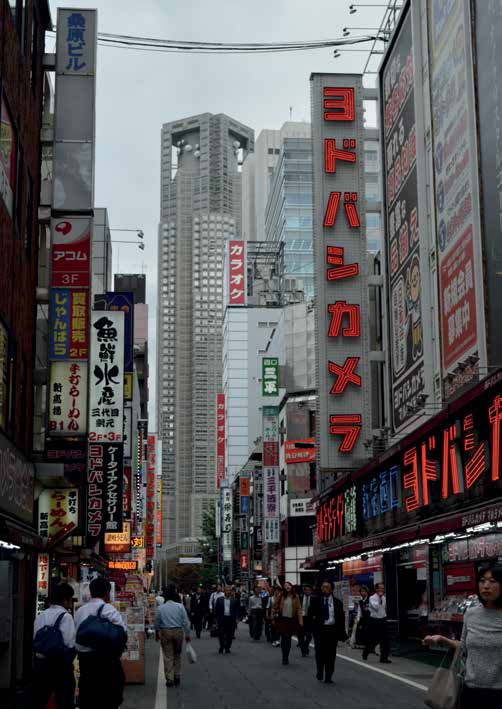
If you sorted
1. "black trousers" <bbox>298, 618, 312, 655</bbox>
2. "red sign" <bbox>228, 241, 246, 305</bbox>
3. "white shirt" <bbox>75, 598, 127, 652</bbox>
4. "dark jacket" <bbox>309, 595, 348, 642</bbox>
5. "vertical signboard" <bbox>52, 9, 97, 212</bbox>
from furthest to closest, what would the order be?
"red sign" <bbox>228, 241, 246, 305</bbox>, "black trousers" <bbox>298, 618, 312, 655</bbox>, "vertical signboard" <bbox>52, 9, 97, 212</bbox>, "dark jacket" <bbox>309, 595, 348, 642</bbox>, "white shirt" <bbox>75, 598, 127, 652</bbox>

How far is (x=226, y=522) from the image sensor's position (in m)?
111

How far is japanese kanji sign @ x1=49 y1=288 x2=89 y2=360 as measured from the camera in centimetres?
2133

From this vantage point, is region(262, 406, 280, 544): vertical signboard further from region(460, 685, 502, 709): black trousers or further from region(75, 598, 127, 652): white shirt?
region(460, 685, 502, 709): black trousers

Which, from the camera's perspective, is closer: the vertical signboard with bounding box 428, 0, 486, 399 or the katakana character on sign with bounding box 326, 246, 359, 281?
the vertical signboard with bounding box 428, 0, 486, 399

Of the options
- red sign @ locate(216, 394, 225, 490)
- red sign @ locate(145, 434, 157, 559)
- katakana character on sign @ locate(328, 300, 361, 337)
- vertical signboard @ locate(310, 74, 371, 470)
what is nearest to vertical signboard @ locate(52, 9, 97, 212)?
vertical signboard @ locate(310, 74, 371, 470)

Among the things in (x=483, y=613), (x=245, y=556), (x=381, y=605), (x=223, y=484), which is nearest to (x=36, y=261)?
(x=381, y=605)

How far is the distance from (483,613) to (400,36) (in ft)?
80.9

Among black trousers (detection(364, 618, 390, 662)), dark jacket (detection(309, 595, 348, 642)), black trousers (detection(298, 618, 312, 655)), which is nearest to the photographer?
dark jacket (detection(309, 595, 348, 642))

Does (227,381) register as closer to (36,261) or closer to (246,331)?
(246,331)

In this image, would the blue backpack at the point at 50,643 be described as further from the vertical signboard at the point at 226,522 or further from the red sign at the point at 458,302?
the vertical signboard at the point at 226,522

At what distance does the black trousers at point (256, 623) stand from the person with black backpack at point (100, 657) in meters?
24.4

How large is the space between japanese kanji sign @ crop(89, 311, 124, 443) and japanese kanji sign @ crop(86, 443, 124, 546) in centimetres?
44

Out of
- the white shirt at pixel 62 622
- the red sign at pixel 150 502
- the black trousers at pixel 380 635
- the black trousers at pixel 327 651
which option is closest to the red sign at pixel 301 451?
the red sign at pixel 150 502

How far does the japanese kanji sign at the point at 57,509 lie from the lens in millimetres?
23094
